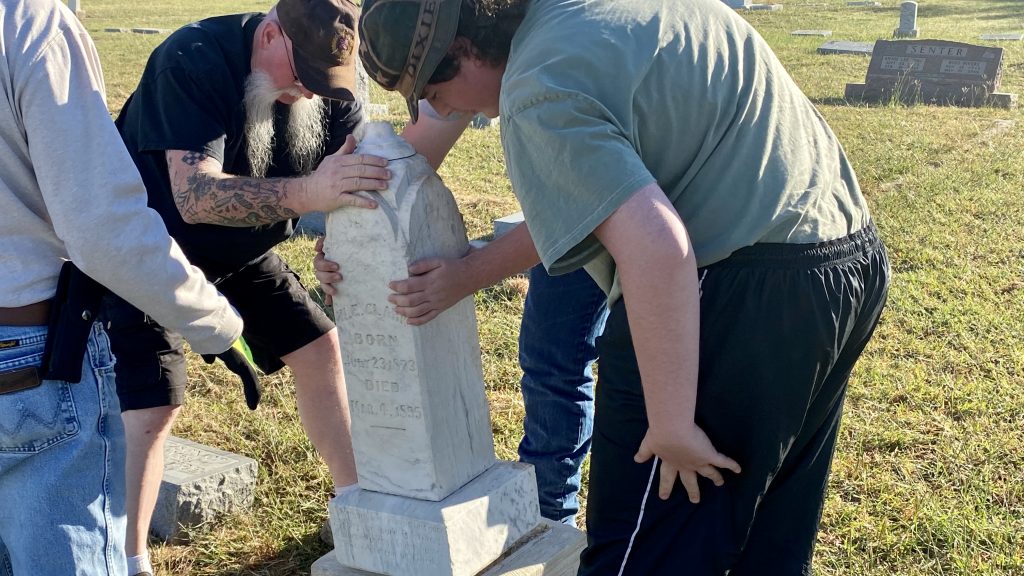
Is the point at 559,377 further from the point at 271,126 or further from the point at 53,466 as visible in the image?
the point at 53,466

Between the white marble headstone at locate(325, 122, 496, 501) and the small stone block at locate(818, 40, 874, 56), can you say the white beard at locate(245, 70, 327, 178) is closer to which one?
the white marble headstone at locate(325, 122, 496, 501)

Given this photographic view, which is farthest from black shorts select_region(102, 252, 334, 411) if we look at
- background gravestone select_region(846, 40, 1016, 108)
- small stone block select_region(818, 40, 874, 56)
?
small stone block select_region(818, 40, 874, 56)

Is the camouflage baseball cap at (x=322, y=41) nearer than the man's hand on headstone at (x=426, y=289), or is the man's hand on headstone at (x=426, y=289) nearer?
the man's hand on headstone at (x=426, y=289)

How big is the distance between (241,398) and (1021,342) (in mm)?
3635

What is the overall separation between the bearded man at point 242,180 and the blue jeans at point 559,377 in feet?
2.25

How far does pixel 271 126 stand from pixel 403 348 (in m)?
1.13

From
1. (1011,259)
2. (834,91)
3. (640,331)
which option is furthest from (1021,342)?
(834,91)

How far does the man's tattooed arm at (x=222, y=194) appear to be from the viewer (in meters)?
2.53

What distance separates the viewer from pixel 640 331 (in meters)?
1.75

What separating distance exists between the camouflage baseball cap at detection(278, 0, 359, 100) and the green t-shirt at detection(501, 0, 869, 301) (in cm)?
107

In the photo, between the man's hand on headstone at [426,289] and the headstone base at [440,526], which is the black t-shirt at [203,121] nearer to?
the man's hand on headstone at [426,289]

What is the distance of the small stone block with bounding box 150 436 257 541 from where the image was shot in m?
3.39

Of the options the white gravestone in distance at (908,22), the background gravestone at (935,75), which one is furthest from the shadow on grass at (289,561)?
the white gravestone in distance at (908,22)

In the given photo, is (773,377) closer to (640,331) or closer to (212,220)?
(640,331)
